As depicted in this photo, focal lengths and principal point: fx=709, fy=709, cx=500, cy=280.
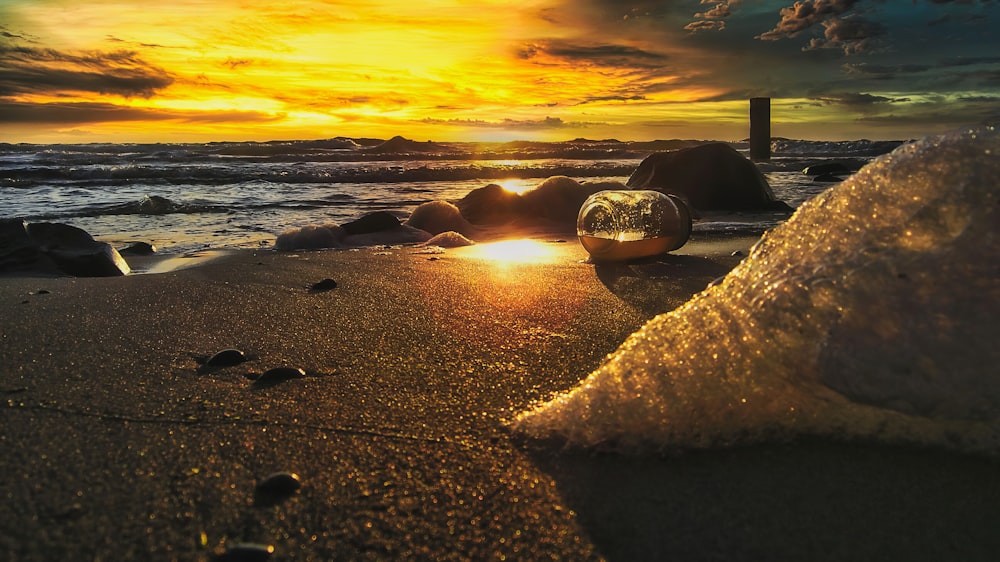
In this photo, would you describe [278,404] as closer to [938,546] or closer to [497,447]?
[497,447]

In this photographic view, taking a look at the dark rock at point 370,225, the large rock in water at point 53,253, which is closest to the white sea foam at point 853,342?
the large rock in water at point 53,253

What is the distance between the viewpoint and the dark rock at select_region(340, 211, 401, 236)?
4.97m

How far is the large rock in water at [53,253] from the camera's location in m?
3.46

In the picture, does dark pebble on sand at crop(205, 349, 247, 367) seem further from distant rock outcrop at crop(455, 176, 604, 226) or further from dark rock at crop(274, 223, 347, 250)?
distant rock outcrop at crop(455, 176, 604, 226)

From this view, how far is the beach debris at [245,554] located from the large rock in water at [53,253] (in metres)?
3.05

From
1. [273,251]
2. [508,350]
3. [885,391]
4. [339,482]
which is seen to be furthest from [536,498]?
[273,251]

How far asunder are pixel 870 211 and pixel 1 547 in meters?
1.35

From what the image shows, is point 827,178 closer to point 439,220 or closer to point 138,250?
point 439,220

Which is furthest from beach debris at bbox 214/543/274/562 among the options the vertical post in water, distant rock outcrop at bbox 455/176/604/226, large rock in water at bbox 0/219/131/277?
the vertical post in water

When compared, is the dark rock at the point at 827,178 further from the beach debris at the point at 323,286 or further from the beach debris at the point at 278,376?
the beach debris at the point at 278,376

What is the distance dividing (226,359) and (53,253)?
2525mm

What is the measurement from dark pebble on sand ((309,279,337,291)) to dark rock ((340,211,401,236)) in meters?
2.20

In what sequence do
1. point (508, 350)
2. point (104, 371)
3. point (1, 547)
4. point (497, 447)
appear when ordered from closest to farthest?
point (1, 547)
point (497, 447)
point (104, 371)
point (508, 350)

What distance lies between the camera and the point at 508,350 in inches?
70.2
